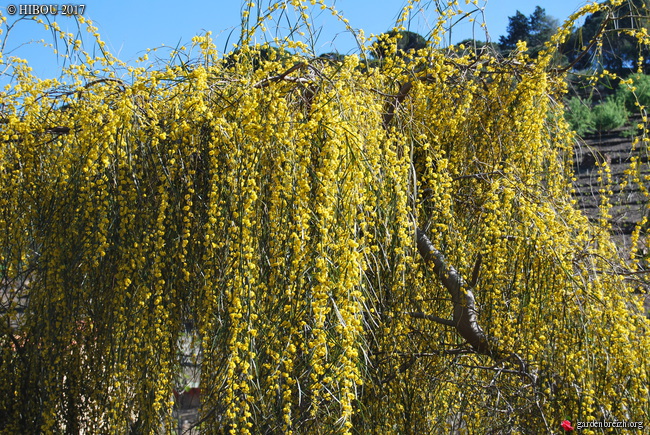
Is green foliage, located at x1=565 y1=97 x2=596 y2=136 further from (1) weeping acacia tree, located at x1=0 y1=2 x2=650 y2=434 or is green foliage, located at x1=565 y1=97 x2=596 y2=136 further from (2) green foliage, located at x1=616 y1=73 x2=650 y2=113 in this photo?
(1) weeping acacia tree, located at x1=0 y1=2 x2=650 y2=434

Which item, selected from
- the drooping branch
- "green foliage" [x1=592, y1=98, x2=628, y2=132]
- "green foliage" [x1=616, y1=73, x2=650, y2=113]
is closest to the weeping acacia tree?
the drooping branch

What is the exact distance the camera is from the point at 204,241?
7.42 feet

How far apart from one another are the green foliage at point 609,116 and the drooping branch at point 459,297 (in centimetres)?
437

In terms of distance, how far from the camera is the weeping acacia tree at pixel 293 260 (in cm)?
205

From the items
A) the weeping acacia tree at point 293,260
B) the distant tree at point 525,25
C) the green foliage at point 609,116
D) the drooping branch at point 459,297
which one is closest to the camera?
the weeping acacia tree at point 293,260

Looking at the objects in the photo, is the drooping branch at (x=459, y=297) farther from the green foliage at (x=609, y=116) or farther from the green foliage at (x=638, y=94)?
the green foliage at (x=609, y=116)

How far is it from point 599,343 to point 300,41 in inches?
61.7

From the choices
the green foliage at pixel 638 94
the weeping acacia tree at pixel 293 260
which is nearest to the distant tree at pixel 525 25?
the green foliage at pixel 638 94

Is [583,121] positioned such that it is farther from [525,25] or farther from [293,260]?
[293,260]

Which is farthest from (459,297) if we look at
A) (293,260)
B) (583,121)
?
(583,121)

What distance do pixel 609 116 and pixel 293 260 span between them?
5.46m

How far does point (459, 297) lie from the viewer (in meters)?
2.62

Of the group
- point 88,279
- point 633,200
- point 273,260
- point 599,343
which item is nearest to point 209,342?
point 273,260

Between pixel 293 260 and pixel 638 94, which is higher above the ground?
pixel 638 94
